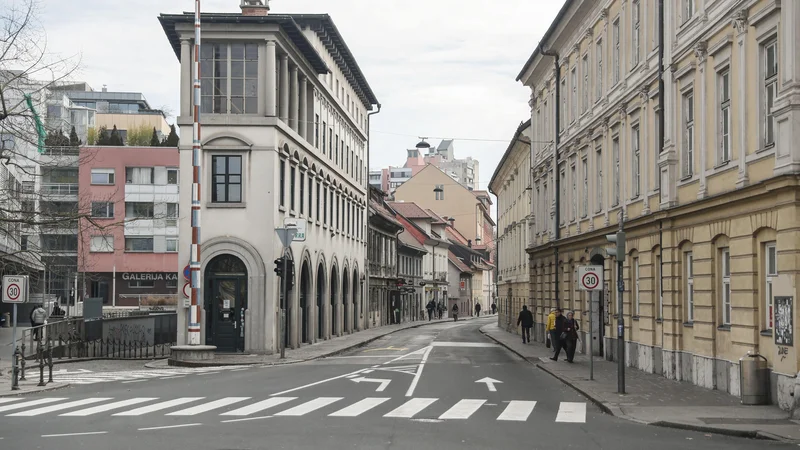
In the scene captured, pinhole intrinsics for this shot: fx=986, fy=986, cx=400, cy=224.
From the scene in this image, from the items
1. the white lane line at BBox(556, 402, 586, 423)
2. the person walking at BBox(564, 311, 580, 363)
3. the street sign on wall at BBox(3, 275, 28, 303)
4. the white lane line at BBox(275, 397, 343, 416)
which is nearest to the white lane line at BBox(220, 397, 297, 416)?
the white lane line at BBox(275, 397, 343, 416)

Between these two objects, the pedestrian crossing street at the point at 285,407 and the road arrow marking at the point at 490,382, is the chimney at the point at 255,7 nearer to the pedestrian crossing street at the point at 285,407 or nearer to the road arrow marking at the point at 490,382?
the road arrow marking at the point at 490,382

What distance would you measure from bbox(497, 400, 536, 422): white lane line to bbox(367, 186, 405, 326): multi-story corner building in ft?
150

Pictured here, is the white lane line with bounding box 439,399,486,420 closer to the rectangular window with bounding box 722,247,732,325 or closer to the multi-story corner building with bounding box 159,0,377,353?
the rectangular window with bounding box 722,247,732,325

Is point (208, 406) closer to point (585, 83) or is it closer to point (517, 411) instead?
point (517, 411)

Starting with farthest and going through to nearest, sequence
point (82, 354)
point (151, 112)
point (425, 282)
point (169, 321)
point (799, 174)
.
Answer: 1. point (151, 112)
2. point (425, 282)
3. point (169, 321)
4. point (82, 354)
5. point (799, 174)

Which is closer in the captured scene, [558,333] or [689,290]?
[689,290]

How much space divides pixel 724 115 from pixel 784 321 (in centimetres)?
580

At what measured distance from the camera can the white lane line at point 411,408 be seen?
15866 mm

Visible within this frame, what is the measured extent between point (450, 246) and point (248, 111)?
7819 cm

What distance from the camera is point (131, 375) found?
1019 inches

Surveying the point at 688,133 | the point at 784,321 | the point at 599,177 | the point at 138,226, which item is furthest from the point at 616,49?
the point at 138,226

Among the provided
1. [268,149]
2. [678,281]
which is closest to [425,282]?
[268,149]

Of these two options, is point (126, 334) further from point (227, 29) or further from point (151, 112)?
point (151, 112)

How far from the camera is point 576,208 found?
37.5 meters
